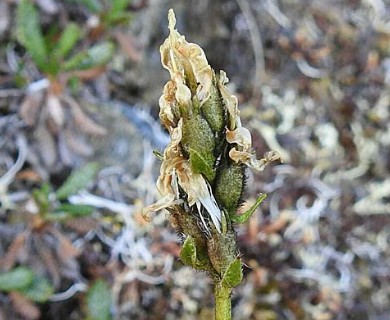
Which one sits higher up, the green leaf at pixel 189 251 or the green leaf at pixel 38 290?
the green leaf at pixel 189 251

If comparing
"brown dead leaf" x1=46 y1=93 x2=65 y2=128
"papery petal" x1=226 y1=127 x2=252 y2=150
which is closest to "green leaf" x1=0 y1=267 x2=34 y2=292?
"brown dead leaf" x1=46 y1=93 x2=65 y2=128

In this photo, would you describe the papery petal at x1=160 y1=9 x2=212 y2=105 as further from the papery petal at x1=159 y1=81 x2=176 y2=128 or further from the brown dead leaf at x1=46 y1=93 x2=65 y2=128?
the brown dead leaf at x1=46 y1=93 x2=65 y2=128

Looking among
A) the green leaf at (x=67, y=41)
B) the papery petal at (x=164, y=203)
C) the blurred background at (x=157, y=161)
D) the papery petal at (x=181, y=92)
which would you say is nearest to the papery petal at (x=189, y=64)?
the papery petal at (x=181, y=92)

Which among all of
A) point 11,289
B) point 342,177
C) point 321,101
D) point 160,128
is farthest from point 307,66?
point 11,289

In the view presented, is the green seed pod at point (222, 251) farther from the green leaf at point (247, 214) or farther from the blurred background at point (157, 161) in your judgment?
the blurred background at point (157, 161)

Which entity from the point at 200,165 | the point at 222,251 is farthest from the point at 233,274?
the point at 200,165

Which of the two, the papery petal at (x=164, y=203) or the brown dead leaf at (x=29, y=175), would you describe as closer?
the papery petal at (x=164, y=203)
